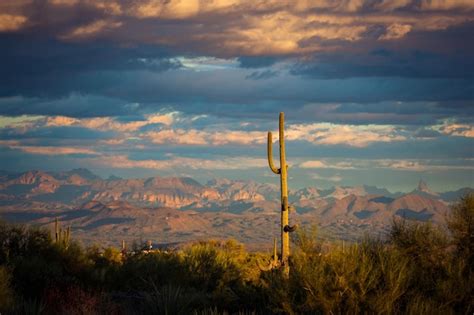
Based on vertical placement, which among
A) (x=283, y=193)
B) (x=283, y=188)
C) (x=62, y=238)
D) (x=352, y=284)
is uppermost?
(x=283, y=188)

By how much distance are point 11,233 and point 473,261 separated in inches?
813

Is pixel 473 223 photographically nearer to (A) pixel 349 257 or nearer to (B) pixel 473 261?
(B) pixel 473 261

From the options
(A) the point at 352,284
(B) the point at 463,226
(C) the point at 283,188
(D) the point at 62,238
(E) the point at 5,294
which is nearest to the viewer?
(A) the point at 352,284

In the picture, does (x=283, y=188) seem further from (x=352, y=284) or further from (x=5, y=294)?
(x=352, y=284)

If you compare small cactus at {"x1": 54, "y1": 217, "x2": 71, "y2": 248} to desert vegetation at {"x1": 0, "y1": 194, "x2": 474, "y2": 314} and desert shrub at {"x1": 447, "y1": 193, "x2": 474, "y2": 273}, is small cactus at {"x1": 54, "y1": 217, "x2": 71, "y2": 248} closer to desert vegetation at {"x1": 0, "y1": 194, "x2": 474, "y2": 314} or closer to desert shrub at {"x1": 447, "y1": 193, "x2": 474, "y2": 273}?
desert vegetation at {"x1": 0, "y1": 194, "x2": 474, "y2": 314}

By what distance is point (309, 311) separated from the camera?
55.3ft

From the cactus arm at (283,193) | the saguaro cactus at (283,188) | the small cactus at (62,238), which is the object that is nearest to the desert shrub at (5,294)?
the small cactus at (62,238)

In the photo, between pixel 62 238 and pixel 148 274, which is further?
pixel 62 238

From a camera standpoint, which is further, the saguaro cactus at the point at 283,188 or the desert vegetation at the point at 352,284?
the saguaro cactus at the point at 283,188

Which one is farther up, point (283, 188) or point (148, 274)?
point (283, 188)

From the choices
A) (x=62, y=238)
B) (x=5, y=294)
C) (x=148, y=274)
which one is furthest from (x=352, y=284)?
(x=62, y=238)

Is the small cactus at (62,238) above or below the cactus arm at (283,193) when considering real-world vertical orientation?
below

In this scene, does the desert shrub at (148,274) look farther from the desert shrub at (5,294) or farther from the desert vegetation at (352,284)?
the desert shrub at (5,294)

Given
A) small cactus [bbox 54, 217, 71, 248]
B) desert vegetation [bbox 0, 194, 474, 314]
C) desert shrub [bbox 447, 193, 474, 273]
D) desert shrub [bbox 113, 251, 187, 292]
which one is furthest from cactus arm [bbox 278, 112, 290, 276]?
desert shrub [bbox 447, 193, 474, 273]
